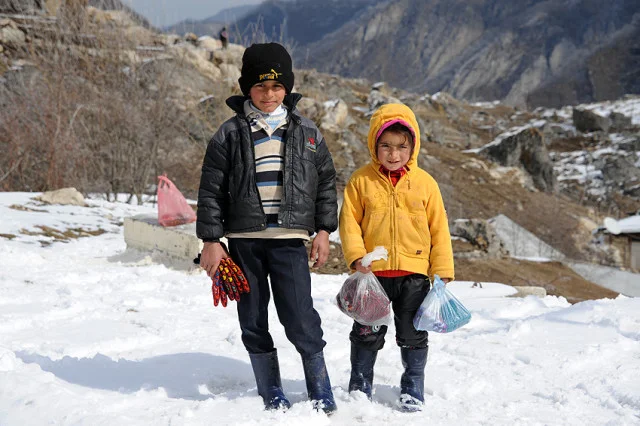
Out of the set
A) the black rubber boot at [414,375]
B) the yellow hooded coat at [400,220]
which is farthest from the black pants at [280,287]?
the black rubber boot at [414,375]

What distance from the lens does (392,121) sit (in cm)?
253

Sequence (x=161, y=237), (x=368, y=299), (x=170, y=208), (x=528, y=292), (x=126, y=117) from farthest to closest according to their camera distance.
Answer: (x=126, y=117) → (x=170, y=208) → (x=161, y=237) → (x=528, y=292) → (x=368, y=299)

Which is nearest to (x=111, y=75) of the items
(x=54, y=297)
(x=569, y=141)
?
(x=54, y=297)

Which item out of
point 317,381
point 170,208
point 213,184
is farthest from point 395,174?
point 170,208

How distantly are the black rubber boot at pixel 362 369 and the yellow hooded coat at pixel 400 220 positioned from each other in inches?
16.6

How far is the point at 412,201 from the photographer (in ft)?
8.38

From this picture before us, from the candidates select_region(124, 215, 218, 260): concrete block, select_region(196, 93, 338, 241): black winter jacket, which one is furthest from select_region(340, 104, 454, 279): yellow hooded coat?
select_region(124, 215, 218, 260): concrete block

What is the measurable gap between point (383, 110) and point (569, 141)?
58540mm

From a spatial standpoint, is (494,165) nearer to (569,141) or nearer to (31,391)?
(569,141)

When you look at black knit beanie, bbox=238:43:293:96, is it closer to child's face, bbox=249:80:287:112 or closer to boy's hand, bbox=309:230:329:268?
child's face, bbox=249:80:287:112

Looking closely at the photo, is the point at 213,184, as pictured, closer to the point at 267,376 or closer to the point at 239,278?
the point at 239,278

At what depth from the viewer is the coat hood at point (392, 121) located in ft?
8.34

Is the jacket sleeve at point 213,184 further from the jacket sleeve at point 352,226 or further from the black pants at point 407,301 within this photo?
the black pants at point 407,301

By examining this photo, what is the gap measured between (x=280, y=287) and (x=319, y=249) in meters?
0.23
